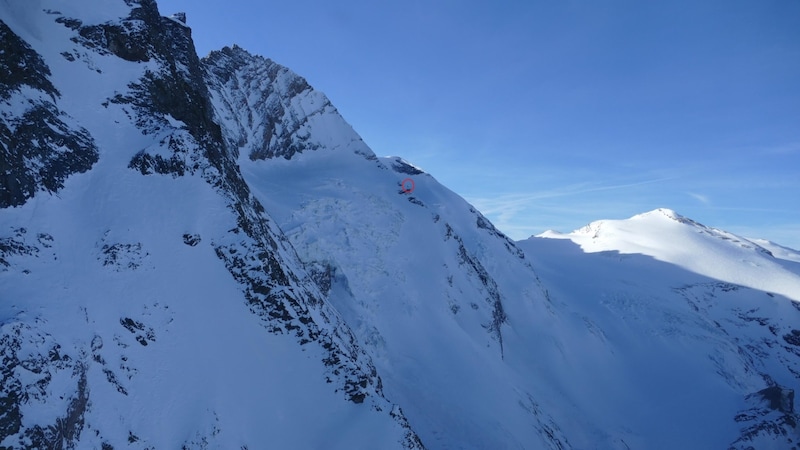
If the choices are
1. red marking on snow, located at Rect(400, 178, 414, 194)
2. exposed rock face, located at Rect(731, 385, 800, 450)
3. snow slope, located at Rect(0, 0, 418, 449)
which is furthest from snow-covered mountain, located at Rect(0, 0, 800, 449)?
red marking on snow, located at Rect(400, 178, 414, 194)

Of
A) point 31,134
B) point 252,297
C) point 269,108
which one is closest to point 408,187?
point 269,108

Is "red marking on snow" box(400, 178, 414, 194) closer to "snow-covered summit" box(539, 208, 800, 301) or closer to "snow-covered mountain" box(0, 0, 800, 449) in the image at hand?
"snow-covered mountain" box(0, 0, 800, 449)

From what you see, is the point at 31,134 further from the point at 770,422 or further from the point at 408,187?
the point at 770,422

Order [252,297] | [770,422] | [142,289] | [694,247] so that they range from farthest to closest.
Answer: [694,247], [770,422], [252,297], [142,289]

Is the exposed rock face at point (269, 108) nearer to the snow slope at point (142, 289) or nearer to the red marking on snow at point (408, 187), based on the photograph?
the red marking on snow at point (408, 187)

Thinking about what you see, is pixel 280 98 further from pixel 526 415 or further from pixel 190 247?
pixel 526 415

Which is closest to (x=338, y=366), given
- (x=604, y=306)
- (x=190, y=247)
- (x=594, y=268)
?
(x=190, y=247)

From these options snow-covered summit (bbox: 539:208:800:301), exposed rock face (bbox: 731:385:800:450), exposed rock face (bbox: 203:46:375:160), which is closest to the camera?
exposed rock face (bbox: 731:385:800:450)

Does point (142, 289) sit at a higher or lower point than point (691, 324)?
lower
